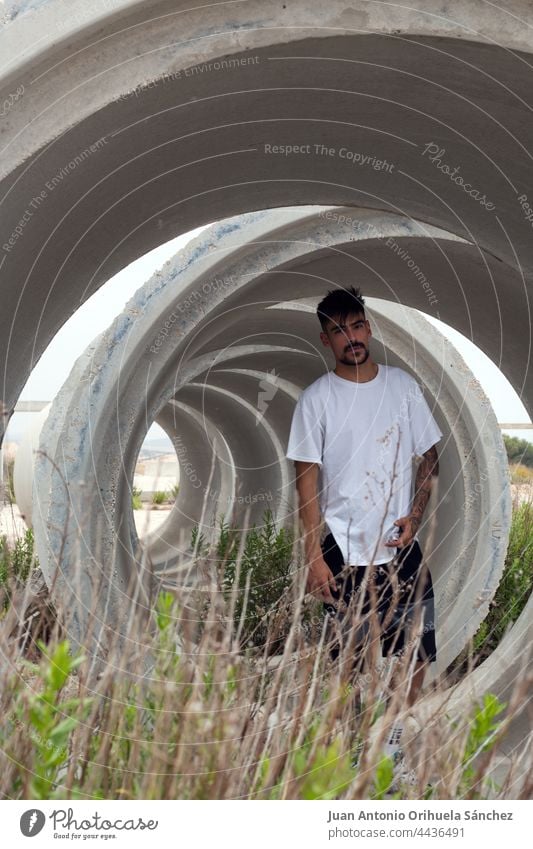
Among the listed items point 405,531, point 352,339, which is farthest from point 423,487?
point 352,339

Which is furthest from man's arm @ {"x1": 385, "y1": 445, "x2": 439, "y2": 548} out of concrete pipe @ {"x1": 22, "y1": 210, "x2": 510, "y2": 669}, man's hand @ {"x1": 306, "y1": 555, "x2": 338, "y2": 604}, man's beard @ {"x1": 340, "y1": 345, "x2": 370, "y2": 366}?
concrete pipe @ {"x1": 22, "y1": 210, "x2": 510, "y2": 669}

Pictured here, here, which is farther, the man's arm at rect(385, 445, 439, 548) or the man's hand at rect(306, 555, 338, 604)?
the man's arm at rect(385, 445, 439, 548)

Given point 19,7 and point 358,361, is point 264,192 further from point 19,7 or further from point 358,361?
point 19,7

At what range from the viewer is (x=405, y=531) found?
14.2 ft

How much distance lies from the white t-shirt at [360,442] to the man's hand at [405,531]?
0.06 meters

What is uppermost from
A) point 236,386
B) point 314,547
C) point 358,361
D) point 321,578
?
point 236,386

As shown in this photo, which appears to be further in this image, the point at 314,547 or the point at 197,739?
the point at 314,547

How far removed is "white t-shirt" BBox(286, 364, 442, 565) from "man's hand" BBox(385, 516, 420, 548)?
0.18 ft

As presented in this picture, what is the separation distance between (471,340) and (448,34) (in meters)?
4.08

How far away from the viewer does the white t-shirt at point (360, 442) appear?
4.36 meters

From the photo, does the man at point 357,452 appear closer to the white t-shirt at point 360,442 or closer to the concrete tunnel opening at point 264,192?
the white t-shirt at point 360,442

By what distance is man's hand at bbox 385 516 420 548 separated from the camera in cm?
429

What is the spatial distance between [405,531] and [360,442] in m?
0.47

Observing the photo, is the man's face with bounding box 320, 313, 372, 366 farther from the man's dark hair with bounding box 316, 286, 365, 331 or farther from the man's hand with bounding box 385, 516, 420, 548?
the man's hand with bounding box 385, 516, 420, 548
